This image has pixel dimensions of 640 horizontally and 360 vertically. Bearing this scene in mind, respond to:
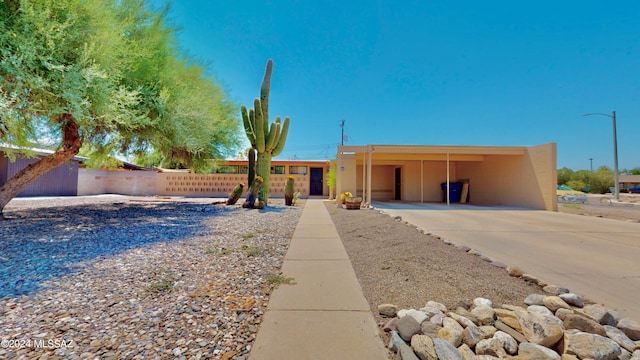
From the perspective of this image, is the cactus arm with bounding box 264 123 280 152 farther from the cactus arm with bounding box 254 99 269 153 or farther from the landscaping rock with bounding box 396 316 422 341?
the landscaping rock with bounding box 396 316 422 341

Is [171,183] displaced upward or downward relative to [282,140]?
downward

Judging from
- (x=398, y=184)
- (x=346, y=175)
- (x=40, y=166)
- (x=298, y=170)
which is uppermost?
(x=298, y=170)

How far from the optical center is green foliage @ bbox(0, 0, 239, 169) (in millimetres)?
4871

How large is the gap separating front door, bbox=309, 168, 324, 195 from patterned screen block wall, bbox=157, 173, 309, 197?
1016 millimetres

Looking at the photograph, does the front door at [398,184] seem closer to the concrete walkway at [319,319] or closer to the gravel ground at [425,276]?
the gravel ground at [425,276]

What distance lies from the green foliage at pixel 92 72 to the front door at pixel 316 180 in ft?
39.7

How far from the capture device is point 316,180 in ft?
67.0

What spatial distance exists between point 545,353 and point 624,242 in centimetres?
581

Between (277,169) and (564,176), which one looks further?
(564,176)

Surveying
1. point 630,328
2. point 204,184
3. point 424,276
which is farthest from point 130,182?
point 630,328

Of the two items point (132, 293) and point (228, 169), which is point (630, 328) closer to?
point (132, 293)

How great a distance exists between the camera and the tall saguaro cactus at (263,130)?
10.3 meters

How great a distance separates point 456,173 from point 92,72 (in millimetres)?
17579

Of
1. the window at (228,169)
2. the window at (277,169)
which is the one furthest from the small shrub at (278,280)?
the window at (228,169)
